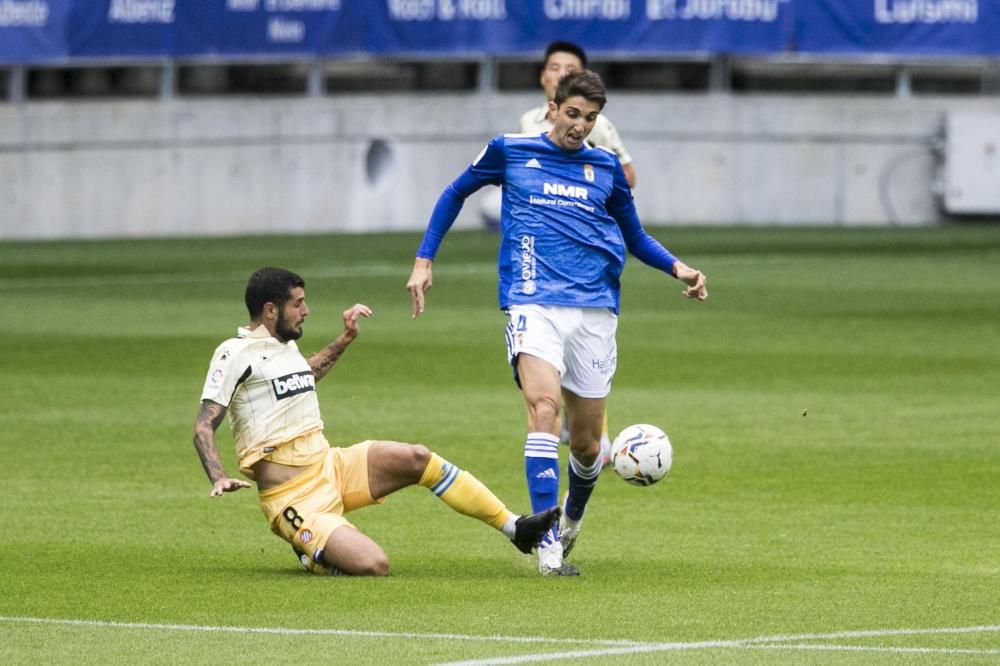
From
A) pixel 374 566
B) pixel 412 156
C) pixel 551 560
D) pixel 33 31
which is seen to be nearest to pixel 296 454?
pixel 374 566

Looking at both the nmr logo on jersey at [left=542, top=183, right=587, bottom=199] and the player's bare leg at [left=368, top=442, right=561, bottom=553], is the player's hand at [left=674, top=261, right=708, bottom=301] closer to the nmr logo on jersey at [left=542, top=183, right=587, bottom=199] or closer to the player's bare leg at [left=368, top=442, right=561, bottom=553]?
the nmr logo on jersey at [left=542, top=183, right=587, bottom=199]

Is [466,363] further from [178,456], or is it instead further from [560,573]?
[560,573]

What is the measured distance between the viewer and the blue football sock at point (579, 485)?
9688 mm

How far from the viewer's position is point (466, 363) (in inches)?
703

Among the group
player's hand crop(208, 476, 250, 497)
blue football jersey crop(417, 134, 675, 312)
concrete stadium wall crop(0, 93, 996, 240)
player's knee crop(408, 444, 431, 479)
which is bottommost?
concrete stadium wall crop(0, 93, 996, 240)

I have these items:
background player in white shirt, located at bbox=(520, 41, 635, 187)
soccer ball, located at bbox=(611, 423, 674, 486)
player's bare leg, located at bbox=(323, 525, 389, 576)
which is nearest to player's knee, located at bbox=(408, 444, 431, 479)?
player's bare leg, located at bbox=(323, 525, 389, 576)

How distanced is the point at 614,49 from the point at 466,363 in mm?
19117

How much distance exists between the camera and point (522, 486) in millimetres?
11836

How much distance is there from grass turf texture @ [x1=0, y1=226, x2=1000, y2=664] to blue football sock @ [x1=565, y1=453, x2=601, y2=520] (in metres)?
0.19

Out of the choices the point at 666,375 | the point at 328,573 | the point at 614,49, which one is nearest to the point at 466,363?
the point at 666,375

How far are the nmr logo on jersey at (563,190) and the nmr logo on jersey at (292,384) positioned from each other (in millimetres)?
1264

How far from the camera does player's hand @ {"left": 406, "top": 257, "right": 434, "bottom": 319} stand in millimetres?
9516

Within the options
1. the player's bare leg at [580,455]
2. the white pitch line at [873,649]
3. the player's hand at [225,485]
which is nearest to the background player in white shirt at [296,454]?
the player's bare leg at [580,455]

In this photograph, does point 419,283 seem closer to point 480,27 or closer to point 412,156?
point 480,27
